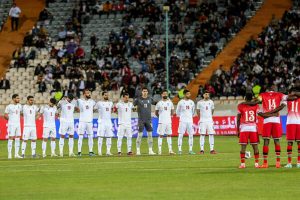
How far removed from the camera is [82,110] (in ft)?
128

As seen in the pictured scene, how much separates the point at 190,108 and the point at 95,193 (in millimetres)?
17495

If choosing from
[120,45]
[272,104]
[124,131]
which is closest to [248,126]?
[272,104]

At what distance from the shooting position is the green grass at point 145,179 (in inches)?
860

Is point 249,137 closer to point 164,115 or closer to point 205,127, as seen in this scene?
point 205,127

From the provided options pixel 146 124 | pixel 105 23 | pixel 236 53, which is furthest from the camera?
pixel 105 23

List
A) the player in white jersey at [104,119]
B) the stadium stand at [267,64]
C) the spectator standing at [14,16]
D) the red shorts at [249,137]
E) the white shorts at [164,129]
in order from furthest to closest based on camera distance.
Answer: the spectator standing at [14,16] → the stadium stand at [267,64] → the player in white jersey at [104,119] → the white shorts at [164,129] → the red shorts at [249,137]

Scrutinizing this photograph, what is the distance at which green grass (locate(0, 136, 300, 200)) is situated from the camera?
21.8 m

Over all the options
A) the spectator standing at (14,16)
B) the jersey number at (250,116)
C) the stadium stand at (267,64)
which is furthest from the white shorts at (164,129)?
the spectator standing at (14,16)

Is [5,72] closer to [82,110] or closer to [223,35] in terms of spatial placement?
[223,35]

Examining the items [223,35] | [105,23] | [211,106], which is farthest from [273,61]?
[211,106]

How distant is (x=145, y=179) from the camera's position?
25625 millimetres

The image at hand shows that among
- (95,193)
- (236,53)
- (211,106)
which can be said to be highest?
(236,53)

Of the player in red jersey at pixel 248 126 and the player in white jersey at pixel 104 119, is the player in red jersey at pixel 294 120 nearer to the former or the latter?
the player in red jersey at pixel 248 126

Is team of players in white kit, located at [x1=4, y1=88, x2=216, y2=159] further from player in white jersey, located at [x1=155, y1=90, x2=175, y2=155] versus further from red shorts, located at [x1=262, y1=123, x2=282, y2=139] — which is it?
red shorts, located at [x1=262, y1=123, x2=282, y2=139]
